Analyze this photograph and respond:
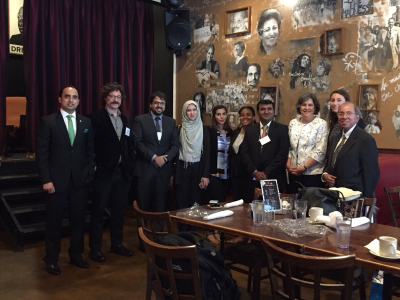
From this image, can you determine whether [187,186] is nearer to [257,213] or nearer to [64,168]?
[64,168]

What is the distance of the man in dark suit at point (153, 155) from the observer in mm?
3971

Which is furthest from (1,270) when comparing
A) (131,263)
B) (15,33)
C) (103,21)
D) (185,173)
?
(15,33)

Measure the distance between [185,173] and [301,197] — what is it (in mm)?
1738

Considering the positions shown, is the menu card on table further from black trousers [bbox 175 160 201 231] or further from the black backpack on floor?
black trousers [bbox 175 160 201 231]

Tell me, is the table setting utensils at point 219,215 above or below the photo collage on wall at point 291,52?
below

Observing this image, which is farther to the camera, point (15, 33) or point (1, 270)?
point (15, 33)

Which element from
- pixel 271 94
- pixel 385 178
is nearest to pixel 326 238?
pixel 385 178

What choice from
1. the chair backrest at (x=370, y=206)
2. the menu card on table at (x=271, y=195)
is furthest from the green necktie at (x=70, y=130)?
the chair backrest at (x=370, y=206)

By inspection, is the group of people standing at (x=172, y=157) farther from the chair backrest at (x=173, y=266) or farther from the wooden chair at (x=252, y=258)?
the chair backrest at (x=173, y=266)

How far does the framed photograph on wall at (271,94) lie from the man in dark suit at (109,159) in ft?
6.63

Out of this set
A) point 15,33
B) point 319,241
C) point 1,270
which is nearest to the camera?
point 319,241

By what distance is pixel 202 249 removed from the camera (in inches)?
75.8

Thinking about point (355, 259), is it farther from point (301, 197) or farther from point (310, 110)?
point (310, 110)

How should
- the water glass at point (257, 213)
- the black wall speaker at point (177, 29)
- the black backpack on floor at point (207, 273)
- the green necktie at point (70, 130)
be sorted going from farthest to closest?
the black wall speaker at point (177, 29) < the green necktie at point (70, 130) < the water glass at point (257, 213) < the black backpack on floor at point (207, 273)
